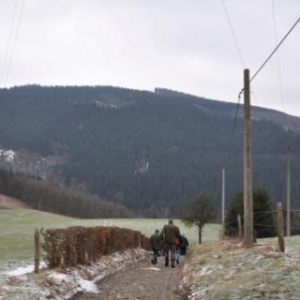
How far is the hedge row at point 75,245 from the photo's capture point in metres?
16.9

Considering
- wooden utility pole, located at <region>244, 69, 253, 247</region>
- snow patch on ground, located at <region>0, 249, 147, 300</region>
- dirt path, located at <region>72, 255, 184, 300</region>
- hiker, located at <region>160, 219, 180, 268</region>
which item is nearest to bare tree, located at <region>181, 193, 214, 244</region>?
hiker, located at <region>160, 219, 180, 268</region>

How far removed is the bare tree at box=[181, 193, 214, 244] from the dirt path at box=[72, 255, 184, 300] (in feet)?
186

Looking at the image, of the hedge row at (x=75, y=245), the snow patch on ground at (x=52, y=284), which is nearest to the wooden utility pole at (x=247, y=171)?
the hedge row at (x=75, y=245)

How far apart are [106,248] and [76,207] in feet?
545

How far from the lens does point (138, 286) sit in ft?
55.4

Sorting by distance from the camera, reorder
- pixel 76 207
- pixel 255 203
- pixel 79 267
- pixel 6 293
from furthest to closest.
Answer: pixel 76 207 → pixel 255 203 → pixel 79 267 → pixel 6 293

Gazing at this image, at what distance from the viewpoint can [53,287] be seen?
14.1 metres

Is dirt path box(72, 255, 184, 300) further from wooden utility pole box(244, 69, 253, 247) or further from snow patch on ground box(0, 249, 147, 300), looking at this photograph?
wooden utility pole box(244, 69, 253, 247)

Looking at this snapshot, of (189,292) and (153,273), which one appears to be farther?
(153,273)

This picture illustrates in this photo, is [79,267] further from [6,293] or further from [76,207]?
[76,207]

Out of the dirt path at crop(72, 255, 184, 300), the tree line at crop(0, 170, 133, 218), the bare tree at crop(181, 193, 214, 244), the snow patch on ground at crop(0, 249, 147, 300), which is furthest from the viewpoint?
the tree line at crop(0, 170, 133, 218)

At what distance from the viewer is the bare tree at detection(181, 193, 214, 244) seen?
3078 inches

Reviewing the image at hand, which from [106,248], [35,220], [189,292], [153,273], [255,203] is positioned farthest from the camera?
[35,220]

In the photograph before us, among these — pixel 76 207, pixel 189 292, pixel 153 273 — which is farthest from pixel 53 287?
pixel 76 207
